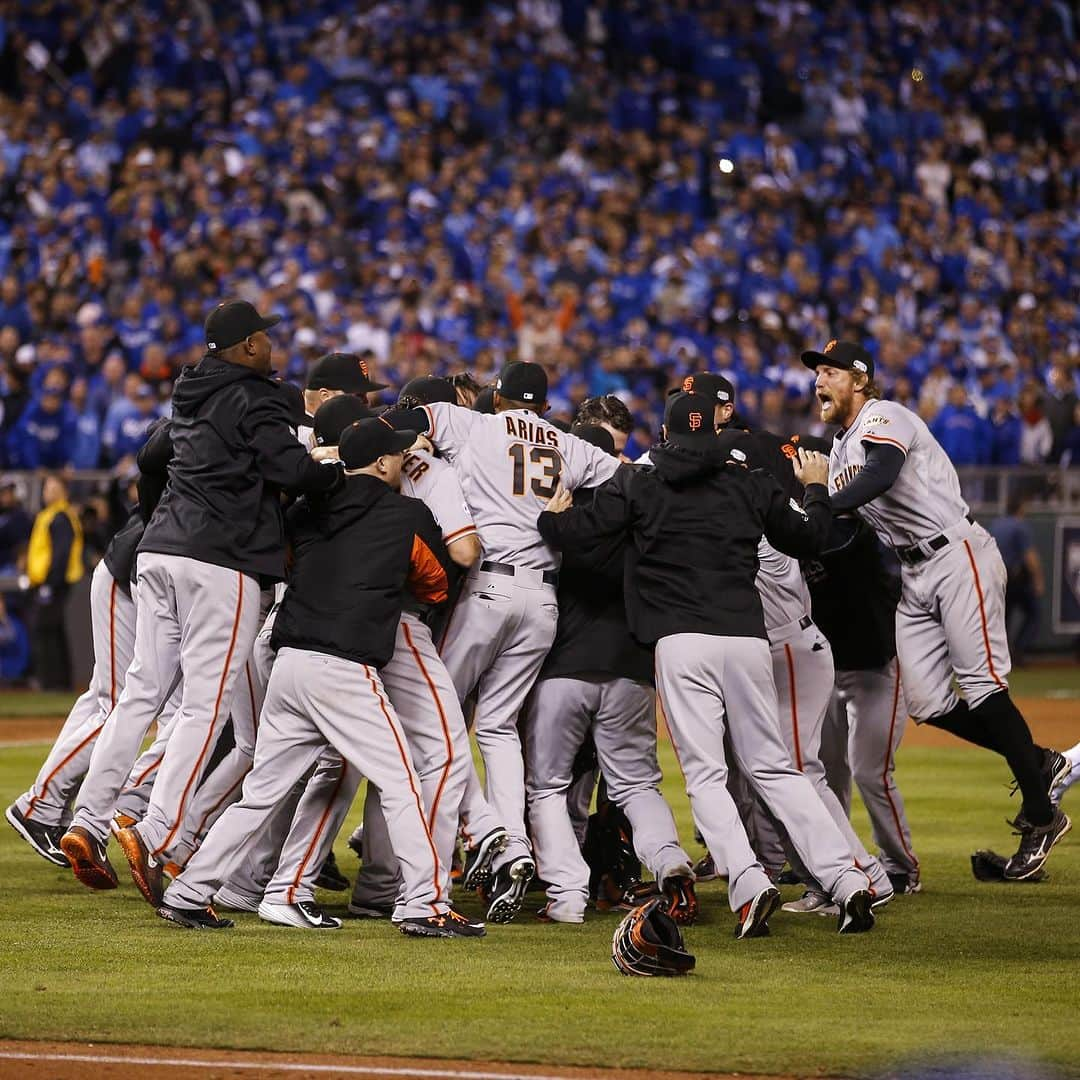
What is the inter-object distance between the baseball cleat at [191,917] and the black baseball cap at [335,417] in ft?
5.65

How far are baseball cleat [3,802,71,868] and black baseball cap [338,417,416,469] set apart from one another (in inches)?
93.7

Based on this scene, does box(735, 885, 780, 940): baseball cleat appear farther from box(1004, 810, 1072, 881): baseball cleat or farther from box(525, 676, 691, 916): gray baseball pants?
box(1004, 810, 1072, 881): baseball cleat

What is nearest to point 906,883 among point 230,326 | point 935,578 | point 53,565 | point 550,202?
point 935,578

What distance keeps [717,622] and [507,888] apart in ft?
4.08

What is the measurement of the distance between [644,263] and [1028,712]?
340 inches

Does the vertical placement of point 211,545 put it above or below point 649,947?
above

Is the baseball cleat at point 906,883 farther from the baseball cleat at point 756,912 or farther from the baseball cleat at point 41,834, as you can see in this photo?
the baseball cleat at point 41,834

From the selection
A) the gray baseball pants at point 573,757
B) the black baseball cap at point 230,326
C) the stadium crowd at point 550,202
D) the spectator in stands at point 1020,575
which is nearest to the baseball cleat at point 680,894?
the gray baseball pants at point 573,757

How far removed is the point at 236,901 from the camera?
274 inches

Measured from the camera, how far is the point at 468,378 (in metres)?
8.20

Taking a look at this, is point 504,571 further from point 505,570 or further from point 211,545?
point 211,545

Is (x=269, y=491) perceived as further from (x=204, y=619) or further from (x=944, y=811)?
(x=944, y=811)

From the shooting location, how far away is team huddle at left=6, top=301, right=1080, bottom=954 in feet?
21.3

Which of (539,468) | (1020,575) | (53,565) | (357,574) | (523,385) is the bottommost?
(1020,575)
